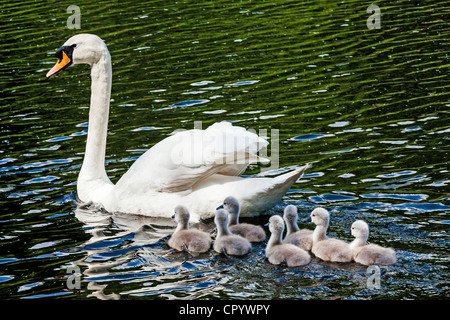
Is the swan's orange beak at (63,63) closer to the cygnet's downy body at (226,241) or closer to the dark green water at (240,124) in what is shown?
the dark green water at (240,124)

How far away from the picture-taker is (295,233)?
8258mm

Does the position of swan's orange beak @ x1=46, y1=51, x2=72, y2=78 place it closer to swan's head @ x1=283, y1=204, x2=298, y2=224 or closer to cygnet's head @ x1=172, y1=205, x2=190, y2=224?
cygnet's head @ x1=172, y1=205, x2=190, y2=224

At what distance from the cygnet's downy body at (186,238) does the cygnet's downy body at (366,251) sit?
1567mm

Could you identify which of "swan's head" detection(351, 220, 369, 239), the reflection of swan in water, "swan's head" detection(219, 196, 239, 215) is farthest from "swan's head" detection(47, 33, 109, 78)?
"swan's head" detection(351, 220, 369, 239)

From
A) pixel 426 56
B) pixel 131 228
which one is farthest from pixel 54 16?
pixel 131 228

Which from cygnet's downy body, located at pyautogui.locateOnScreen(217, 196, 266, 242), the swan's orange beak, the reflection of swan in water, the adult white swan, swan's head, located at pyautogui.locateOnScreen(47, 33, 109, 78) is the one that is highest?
swan's head, located at pyautogui.locateOnScreen(47, 33, 109, 78)

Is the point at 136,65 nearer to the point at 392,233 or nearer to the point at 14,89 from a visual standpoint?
the point at 14,89

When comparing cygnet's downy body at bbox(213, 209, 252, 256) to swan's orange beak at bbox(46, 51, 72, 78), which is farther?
swan's orange beak at bbox(46, 51, 72, 78)

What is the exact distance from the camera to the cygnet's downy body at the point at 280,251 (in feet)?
24.7

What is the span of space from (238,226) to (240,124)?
418 cm

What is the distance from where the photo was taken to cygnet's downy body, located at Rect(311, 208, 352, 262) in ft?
24.7

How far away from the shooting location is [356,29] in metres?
17.0

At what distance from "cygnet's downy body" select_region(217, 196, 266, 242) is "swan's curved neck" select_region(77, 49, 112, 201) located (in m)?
2.29

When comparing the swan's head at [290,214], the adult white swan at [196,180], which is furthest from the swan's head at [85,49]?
the swan's head at [290,214]
